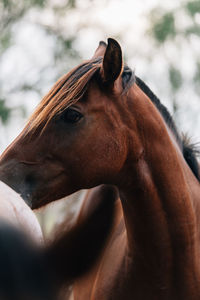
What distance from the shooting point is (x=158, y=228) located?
259 cm

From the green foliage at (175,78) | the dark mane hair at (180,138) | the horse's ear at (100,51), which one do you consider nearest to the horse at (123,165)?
the dark mane hair at (180,138)

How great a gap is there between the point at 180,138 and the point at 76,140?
73 centimetres

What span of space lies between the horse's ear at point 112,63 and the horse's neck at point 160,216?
30 cm

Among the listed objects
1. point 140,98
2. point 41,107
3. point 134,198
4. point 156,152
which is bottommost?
point 134,198

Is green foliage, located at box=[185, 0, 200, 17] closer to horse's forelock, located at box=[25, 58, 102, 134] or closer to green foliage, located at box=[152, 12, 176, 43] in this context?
green foliage, located at box=[152, 12, 176, 43]

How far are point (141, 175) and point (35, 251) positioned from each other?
1.69m

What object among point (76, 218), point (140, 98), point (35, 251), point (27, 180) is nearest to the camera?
point (35, 251)

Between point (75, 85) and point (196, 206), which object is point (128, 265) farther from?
point (75, 85)

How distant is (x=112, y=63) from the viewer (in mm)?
2625

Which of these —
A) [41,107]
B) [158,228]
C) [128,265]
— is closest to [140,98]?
[41,107]

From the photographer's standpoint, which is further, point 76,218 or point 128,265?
point 76,218

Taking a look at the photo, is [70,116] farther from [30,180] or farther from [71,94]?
[30,180]

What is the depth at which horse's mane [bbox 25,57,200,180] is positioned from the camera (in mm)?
2584

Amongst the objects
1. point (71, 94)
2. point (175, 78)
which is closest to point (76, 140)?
point (71, 94)
